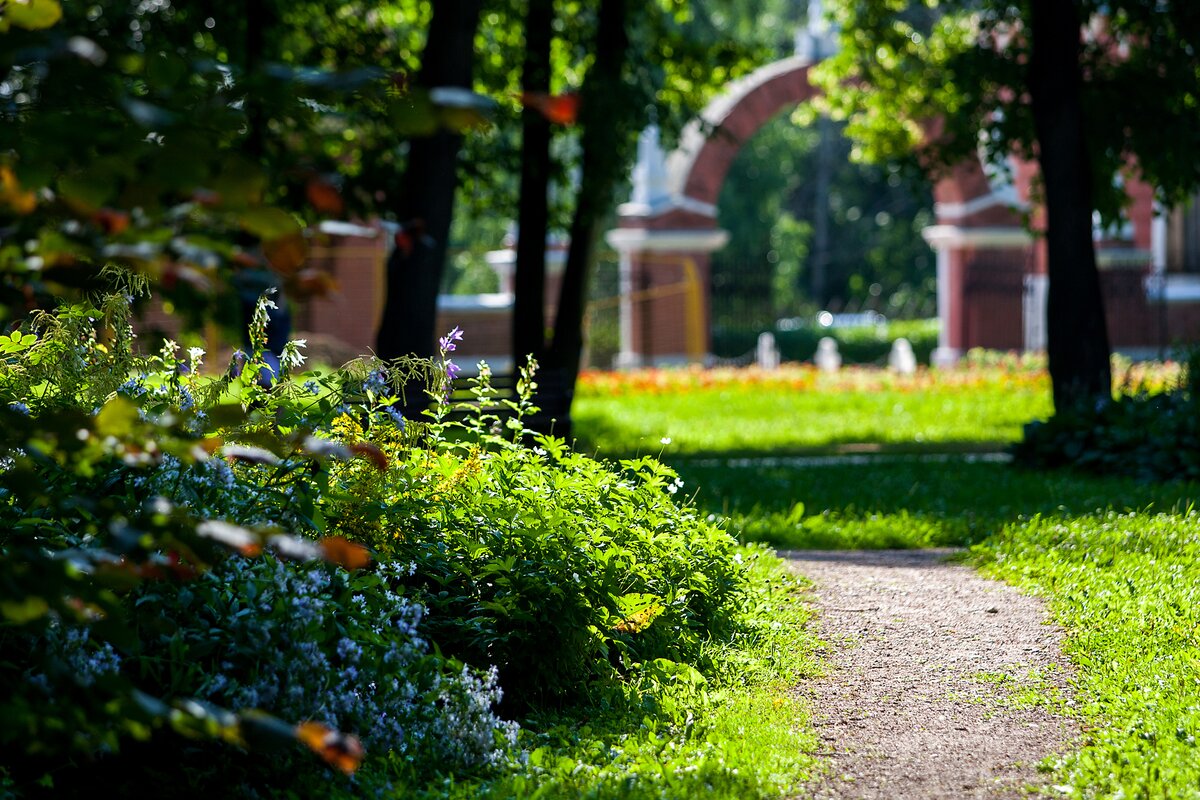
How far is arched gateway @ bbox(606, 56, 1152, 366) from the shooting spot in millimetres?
23438

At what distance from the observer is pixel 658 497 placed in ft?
18.4

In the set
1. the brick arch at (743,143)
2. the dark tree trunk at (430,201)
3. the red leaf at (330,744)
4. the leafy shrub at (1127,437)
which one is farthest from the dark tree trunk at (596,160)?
the brick arch at (743,143)

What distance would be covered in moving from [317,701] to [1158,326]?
21.0 metres

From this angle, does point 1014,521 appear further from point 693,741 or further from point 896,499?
point 693,741

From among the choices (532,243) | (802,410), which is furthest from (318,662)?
(802,410)

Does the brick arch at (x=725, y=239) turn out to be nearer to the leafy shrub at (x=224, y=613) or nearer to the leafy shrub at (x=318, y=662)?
the leafy shrub at (x=224, y=613)

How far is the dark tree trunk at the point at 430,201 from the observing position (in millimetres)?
9820

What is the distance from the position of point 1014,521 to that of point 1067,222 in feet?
13.9

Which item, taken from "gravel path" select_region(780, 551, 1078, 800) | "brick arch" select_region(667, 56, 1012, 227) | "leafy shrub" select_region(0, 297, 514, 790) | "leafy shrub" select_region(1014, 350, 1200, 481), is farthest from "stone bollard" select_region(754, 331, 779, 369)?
"leafy shrub" select_region(0, 297, 514, 790)

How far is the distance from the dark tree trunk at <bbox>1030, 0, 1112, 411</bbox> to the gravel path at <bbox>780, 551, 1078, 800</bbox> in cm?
494

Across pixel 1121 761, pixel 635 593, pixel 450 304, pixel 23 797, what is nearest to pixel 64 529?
pixel 23 797

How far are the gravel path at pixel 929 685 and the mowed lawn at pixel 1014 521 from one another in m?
0.10

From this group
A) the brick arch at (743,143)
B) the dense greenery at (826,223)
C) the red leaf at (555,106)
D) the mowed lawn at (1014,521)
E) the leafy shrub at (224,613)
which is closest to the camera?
the red leaf at (555,106)

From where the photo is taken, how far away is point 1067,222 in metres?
11.3
